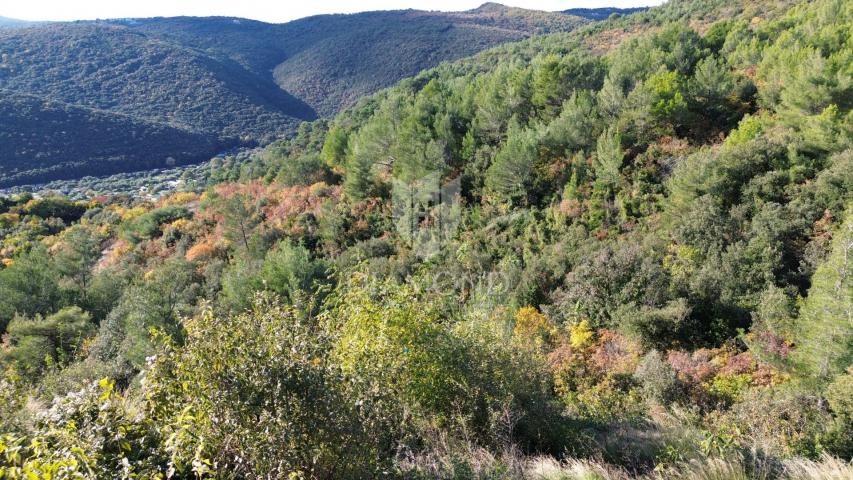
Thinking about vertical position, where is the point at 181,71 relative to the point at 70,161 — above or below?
above

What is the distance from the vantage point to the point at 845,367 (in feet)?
28.2

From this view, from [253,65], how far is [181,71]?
2948 cm

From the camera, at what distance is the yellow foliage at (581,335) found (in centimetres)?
1451

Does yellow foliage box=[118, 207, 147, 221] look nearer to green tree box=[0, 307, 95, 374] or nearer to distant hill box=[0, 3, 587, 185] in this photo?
green tree box=[0, 307, 95, 374]

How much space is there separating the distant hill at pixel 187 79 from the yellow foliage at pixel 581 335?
2983 inches

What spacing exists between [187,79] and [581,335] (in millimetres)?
109059

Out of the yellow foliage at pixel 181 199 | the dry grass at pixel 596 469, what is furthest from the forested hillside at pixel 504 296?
the yellow foliage at pixel 181 199

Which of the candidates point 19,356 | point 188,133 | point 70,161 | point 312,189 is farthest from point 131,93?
point 19,356

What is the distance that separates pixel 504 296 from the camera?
18.1m

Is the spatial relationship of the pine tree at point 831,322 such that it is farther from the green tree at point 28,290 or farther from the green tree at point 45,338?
the green tree at point 28,290

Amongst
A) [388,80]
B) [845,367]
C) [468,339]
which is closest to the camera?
[468,339]

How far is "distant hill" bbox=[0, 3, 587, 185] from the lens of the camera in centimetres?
7050

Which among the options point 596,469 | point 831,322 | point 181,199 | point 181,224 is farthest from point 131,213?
point 831,322

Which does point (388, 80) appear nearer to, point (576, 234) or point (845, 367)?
point (576, 234)
